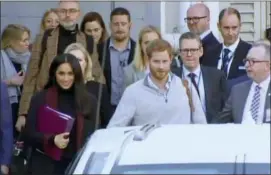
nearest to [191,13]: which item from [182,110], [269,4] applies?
[182,110]

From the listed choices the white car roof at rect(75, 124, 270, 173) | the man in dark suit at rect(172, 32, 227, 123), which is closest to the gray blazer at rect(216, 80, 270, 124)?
the man in dark suit at rect(172, 32, 227, 123)

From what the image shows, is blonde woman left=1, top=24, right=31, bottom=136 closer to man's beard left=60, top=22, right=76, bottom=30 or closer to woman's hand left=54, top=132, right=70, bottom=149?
man's beard left=60, top=22, right=76, bottom=30

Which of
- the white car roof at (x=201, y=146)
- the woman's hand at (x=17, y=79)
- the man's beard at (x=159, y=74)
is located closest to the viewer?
the white car roof at (x=201, y=146)

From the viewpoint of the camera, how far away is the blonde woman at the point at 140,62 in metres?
10.0

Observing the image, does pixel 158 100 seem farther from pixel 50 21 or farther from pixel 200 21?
pixel 50 21

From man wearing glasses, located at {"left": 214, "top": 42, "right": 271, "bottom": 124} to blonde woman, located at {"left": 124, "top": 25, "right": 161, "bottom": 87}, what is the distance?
1741 mm

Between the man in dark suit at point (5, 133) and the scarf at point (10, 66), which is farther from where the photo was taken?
the scarf at point (10, 66)

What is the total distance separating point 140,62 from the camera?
1004cm

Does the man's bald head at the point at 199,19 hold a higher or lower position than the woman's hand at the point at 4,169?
higher

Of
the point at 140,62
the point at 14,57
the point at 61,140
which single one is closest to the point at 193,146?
the point at 61,140

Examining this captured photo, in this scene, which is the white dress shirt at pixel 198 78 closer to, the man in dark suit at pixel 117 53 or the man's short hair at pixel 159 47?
the man in dark suit at pixel 117 53

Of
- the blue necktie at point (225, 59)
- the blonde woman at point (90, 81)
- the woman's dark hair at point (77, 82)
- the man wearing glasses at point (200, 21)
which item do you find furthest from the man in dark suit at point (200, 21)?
the woman's dark hair at point (77, 82)

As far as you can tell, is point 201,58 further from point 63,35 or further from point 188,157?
point 188,157

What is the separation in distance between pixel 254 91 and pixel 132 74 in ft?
6.86
